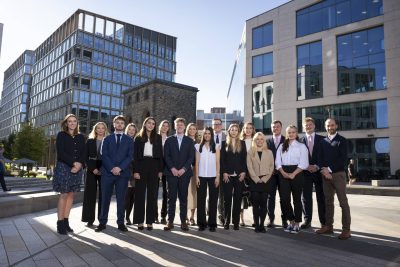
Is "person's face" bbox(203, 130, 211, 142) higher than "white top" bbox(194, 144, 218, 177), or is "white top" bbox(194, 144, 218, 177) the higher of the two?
"person's face" bbox(203, 130, 211, 142)

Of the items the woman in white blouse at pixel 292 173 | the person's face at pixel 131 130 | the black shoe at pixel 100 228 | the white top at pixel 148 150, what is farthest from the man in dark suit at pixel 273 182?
the black shoe at pixel 100 228

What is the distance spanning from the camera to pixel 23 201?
8344 millimetres

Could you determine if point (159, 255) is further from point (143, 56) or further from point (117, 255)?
point (143, 56)

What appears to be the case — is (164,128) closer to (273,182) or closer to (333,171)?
(273,182)

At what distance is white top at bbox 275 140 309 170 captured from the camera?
680cm

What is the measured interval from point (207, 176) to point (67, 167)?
9.21 ft

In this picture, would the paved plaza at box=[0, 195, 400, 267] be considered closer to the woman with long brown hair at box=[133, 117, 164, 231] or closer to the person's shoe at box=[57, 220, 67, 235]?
the person's shoe at box=[57, 220, 67, 235]

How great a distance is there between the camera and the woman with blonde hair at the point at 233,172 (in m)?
6.93

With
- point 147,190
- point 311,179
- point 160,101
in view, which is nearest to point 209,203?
point 147,190

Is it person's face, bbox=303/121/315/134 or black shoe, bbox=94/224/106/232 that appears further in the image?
person's face, bbox=303/121/315/134

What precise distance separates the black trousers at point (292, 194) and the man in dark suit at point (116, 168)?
10.8 feet

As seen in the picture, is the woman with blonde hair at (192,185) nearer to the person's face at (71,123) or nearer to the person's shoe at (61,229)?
the person's face at (71,123)

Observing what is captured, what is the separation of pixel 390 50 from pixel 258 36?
43.1 ft

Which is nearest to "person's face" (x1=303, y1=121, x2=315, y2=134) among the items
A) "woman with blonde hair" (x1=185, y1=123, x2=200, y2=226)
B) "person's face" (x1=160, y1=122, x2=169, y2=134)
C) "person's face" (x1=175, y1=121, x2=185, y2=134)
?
"woman with blonde hair" (x1=185, y1=123, x2=200, y2=226)
